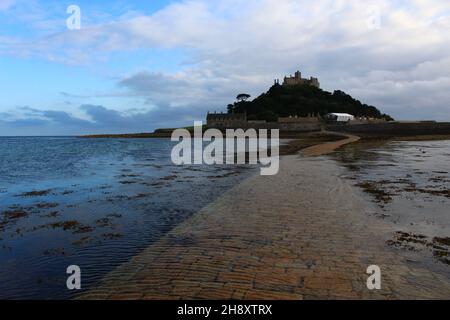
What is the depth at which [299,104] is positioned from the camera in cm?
15038

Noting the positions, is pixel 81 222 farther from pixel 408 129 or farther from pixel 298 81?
pixel 298 81

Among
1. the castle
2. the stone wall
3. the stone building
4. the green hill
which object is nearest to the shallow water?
the stone wall

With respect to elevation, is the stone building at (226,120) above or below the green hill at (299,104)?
below

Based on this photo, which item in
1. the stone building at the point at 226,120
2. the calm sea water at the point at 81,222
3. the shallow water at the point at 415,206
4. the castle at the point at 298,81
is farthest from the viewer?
the castle at the point at 298,81

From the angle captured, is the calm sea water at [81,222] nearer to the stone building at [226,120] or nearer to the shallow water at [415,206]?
the shallow water at [415,206]

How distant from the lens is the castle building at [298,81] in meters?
174

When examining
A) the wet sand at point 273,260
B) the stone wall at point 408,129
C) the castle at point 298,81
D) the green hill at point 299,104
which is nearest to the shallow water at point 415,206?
the wet sand at point 273,260

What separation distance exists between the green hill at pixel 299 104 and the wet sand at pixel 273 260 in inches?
5203

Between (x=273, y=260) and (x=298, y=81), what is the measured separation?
177 m

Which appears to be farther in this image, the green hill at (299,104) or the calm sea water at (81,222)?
the green hill at (299,104)

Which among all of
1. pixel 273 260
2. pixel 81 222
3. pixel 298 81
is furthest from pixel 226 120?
pixel 273 260

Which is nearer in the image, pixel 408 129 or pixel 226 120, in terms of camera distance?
pixel 408 129

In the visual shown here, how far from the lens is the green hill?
14962 cm

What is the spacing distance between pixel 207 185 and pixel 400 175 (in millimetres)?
9818
